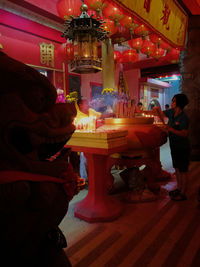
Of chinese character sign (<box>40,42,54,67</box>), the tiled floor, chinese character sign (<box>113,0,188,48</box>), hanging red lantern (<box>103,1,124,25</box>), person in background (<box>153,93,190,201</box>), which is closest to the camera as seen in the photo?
the tiled floor

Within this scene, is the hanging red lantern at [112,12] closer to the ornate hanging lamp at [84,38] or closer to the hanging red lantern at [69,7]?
the hanging red lantern at [69,7]

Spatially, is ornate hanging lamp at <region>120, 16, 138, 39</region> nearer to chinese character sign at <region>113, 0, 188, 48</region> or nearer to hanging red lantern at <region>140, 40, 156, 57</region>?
chinese character sign at <region>113, 0, 188, 48</region>

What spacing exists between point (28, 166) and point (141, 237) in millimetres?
1464

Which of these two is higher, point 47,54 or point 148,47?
point 148,47

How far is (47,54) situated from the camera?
215 inches

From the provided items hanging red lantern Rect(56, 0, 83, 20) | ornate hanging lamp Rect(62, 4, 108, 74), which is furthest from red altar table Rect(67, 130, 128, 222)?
hanging red lantern Rect(56, 0, 83, 20)

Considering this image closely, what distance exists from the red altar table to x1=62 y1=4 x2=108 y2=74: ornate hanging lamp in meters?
1.21

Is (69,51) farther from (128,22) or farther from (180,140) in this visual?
(180,140)

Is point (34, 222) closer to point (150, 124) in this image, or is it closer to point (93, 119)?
point (93, 119)

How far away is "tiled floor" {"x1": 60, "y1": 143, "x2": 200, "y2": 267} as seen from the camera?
1.53m

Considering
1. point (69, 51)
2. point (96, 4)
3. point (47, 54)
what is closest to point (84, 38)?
point (96, 4)

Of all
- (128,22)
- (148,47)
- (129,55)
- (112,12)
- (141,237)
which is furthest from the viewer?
(129,55)

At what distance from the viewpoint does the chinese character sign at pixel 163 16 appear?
7.61 ft

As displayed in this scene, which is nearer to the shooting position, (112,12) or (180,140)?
(180,140)
